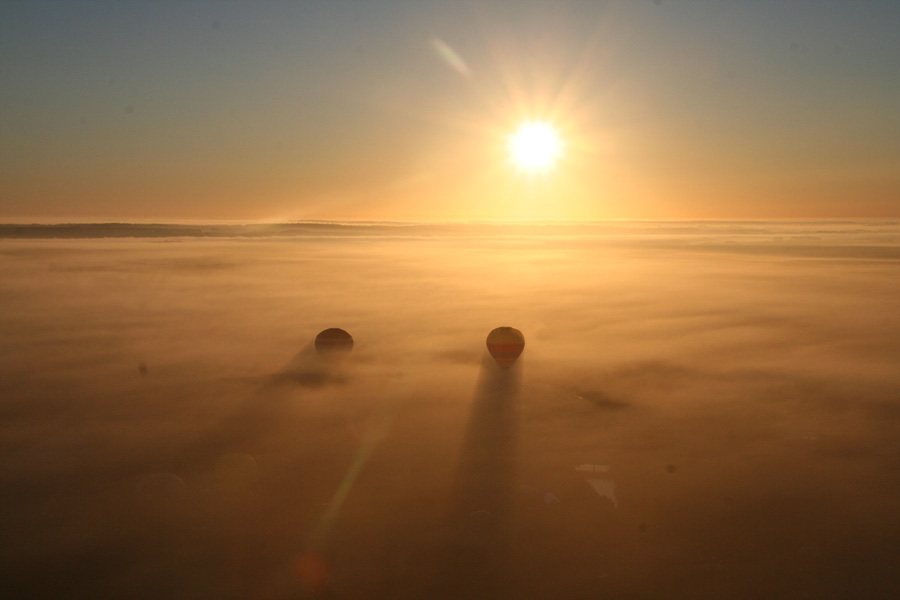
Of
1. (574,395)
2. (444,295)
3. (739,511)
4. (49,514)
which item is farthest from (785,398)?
(444,295)

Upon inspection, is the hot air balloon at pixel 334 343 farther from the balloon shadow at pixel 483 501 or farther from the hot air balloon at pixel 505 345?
the balloon shadow at pixel 483 501

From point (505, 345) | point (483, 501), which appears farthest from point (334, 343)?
point (483, 501)

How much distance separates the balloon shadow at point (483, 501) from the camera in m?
6.09

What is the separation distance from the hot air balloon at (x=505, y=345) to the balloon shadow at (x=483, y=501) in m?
2.00

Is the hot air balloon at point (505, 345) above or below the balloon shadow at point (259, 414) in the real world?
above

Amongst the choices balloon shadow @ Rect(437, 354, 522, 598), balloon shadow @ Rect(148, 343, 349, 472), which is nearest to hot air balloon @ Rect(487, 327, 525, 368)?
balloon shadow @ Rect(437, 354, 522, 598)

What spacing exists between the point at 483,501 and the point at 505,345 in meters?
6.42

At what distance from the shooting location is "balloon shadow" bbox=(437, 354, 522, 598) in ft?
20.0

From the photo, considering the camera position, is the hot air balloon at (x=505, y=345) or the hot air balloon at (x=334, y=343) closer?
the hot air balloon at (x=505, y=345)

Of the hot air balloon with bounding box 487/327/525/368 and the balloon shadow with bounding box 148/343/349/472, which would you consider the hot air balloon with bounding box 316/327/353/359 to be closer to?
the balloon shadow with bounding box 148/343/349/472

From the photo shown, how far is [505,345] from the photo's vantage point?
1375 cm

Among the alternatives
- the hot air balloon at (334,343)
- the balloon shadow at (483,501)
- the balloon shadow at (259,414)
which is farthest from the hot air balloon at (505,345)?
the hot air balloon at (334,343)

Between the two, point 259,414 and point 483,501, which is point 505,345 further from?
point 483,501

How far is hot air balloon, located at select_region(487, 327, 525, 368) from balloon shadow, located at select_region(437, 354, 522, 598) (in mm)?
Result: 1995
